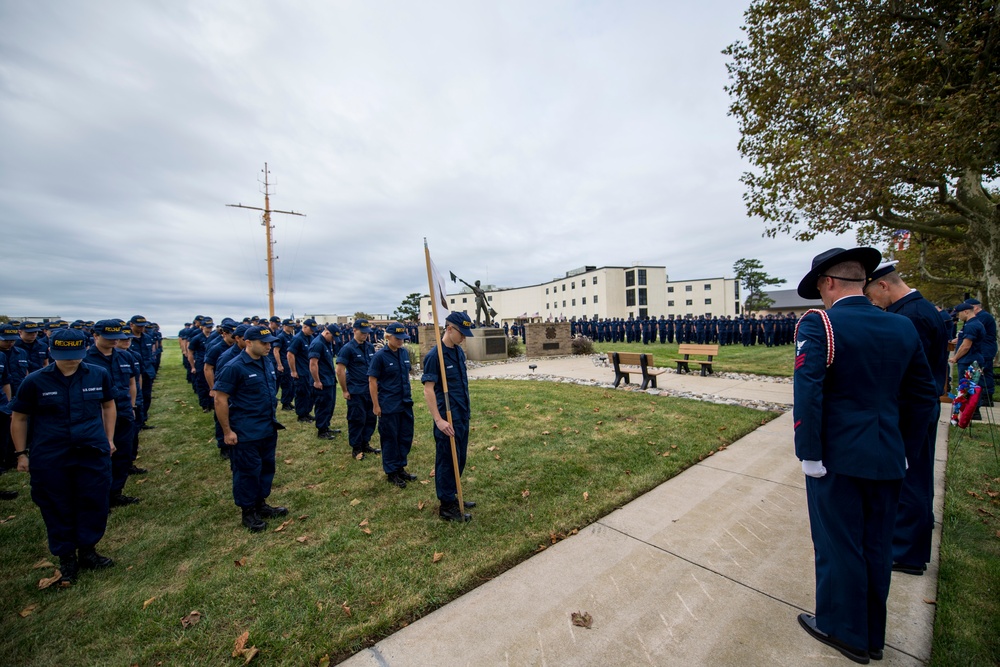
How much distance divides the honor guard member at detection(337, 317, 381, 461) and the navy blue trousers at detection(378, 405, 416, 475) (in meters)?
1.30

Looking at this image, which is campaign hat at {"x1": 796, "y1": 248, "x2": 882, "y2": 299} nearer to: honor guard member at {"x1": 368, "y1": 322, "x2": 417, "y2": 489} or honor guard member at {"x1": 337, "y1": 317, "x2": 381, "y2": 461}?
honor guard member at {"x1": 368, "y1": 322, "x2": 417, "y2": 489}

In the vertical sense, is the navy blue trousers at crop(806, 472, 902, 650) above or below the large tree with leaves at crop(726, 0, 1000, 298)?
below

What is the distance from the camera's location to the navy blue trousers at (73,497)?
3.31 m

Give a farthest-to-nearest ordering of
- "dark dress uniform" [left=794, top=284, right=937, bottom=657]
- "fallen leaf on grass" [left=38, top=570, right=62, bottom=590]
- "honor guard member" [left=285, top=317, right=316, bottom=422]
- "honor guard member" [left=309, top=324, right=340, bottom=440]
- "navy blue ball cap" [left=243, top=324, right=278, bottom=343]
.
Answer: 1. "honor guard member" [left=285, top=317, right=316, bottom=422]
2. "honor guard member" [left=309, top=324, right=340, bottom=440]
3. "navy blue ball cap" [left=243, top=324, right=278, bottom=343]
4. "fallen leaf on grass" [left=38, top=570, right=62, bottom=590]
5. "dark dress uniform" [left=794, top=284, right=937, bottom=657]

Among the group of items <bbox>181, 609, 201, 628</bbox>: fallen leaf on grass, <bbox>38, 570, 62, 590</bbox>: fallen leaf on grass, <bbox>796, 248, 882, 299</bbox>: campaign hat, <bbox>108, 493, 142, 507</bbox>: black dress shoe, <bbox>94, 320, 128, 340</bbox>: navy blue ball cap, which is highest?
<bbox>796, 248, 882, 299</bbox>: campaign hat

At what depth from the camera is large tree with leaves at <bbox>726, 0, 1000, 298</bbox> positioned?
8.57m

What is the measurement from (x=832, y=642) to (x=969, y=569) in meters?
1.61

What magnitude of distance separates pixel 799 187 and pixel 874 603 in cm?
1216

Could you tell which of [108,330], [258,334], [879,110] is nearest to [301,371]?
[108,330]

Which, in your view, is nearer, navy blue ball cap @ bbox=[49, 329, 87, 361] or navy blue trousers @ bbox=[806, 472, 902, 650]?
navy blue trousers @ bbox=[806, 472, 902, 650]

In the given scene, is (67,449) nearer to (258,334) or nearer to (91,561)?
(91,561)

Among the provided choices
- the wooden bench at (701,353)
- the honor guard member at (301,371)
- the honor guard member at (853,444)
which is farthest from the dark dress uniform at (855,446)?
the wooden bench at (701,353)

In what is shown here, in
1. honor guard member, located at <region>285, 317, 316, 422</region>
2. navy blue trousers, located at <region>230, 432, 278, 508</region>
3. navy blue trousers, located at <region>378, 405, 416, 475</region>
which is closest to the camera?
navy blue trousers, located at <region>230, 432, 278, 508</region>

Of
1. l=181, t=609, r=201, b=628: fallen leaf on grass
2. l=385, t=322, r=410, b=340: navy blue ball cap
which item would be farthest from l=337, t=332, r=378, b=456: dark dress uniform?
l=181, t=609, r=201, b=628: fallen leaf on grass
